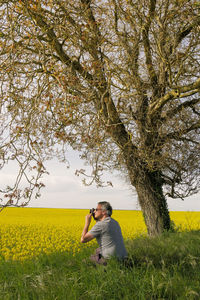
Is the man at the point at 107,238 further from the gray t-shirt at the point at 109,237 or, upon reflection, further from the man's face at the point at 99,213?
the man's face at the point at 99,213

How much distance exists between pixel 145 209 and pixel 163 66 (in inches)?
196

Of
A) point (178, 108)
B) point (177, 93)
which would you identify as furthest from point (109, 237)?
point (178, 108)

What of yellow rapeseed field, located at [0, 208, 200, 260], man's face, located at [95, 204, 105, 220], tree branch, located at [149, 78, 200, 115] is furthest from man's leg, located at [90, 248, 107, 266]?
tree branch, located at [149, 78, 200, 115]

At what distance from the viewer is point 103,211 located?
19.2 ft

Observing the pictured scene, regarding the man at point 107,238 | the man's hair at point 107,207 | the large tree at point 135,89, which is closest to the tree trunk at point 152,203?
the large tree at point 135,89

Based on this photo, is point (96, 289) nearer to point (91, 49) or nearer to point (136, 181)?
point (91, 49)

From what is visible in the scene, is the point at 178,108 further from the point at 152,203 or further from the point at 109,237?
the point at 109,237

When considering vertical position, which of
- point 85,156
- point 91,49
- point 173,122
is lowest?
point 85,156

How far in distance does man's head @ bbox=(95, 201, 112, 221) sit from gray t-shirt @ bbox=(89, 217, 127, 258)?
0.26 meters

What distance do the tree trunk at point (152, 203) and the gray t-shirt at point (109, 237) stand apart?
4.47m

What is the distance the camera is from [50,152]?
809 cm

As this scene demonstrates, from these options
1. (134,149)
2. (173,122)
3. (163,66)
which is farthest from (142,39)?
(134,149)

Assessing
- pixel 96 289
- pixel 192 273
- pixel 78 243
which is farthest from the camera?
pixel 78 243

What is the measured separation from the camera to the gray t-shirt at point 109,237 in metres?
5.52
